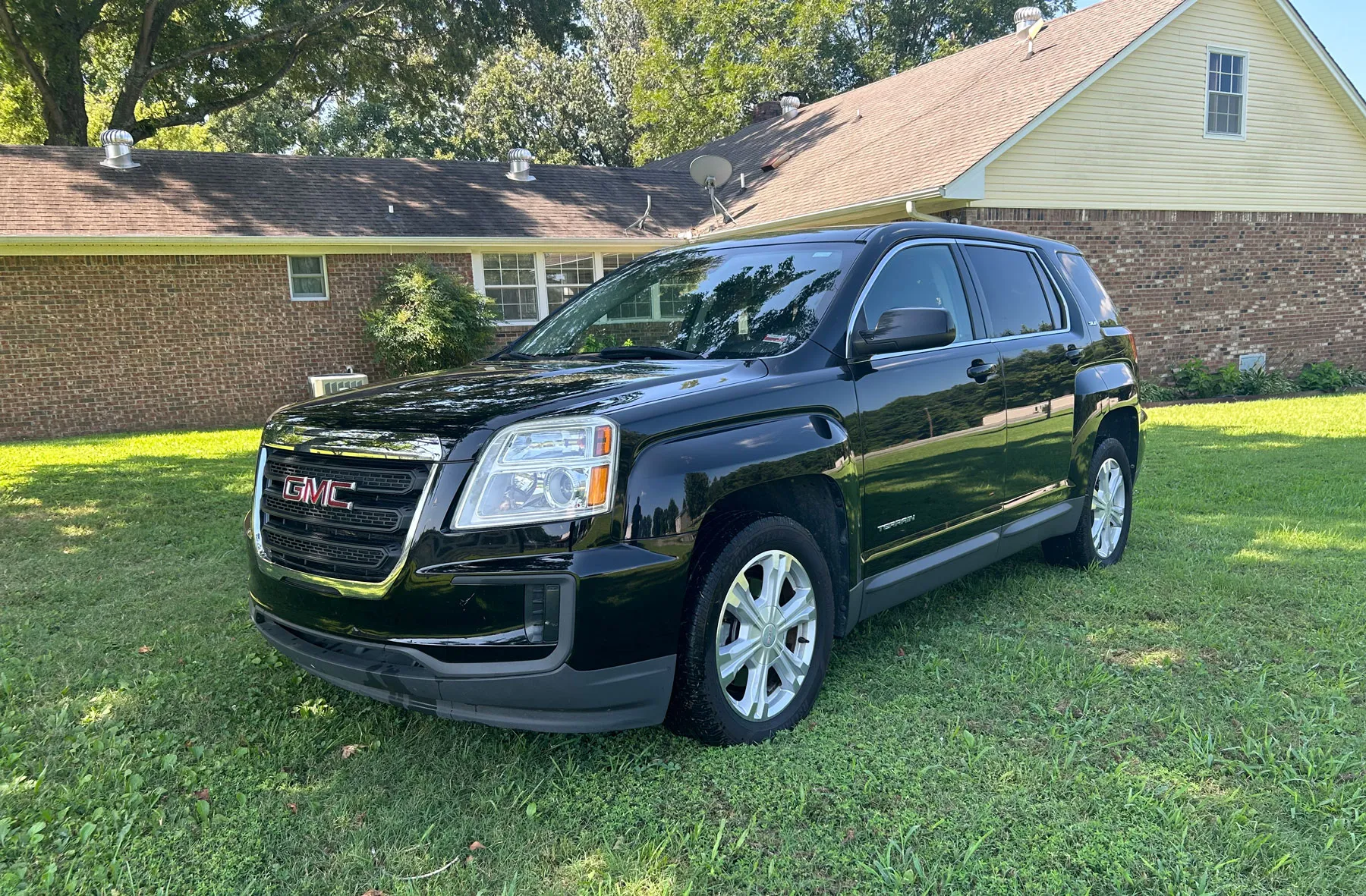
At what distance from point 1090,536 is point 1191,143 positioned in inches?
509

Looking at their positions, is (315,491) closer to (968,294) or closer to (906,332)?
(906,332)

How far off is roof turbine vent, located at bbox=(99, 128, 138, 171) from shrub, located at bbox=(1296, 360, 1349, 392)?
67.6 feet

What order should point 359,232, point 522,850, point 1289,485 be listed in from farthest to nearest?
point 359,232 → point 1289,485 → point 522,850

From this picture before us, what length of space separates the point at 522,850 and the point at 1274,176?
18061mm

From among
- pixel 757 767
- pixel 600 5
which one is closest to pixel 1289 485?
pixel 757 767

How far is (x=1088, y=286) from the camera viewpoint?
17.3 ft

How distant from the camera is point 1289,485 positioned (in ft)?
23.7

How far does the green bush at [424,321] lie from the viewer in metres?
14.2

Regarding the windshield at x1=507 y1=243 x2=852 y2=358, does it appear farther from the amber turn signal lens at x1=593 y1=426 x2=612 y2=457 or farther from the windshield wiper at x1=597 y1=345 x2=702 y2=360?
the amber turn signal lens at x1=593 y1=426 x2=612 y2=457

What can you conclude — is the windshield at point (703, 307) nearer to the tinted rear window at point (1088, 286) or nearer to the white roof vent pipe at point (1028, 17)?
the tinted rear window at point (1088, 286)

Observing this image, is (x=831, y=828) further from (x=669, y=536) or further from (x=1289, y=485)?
(x=1289, y=485)

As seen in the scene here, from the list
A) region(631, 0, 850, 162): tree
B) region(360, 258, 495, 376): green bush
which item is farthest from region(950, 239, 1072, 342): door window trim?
region(631, 0, 850, 162): tree

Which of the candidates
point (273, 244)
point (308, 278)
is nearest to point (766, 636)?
point (273, 244)

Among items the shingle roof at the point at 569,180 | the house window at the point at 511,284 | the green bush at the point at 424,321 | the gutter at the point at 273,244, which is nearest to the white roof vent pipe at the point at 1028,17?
the shingle roof at the point at 569,180
